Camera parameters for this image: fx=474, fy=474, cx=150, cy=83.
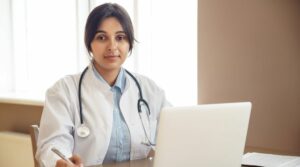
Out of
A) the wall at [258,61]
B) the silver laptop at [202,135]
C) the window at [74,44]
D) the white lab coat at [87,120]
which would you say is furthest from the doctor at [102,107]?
the window at [74,44]

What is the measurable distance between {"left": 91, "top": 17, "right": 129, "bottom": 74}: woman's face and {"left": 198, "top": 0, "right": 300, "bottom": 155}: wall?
763 millimetres

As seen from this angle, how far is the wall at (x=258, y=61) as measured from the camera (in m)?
2.23

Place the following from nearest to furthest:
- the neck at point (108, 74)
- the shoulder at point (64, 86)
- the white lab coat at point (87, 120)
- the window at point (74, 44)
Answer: the white lab coat at point (87, 120) < the shoulder at point (64, 86) < the neck at point (108, 74) < the window at point (74, 44)

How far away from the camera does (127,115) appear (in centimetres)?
185

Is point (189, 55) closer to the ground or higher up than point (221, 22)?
closer to the ground

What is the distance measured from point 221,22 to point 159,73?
73 centimetres

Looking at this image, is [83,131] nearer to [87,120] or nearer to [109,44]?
[87,120]

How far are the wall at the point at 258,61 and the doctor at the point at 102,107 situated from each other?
0.66m

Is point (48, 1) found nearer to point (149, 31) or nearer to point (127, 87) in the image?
point (149, 31)

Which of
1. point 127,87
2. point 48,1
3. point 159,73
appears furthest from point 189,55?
point 48,1

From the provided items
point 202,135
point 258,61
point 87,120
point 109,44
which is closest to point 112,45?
point 109,44

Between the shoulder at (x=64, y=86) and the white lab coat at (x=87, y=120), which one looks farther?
the shoulder at (x=64, y=86)

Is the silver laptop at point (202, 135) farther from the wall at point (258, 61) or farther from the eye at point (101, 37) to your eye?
the wall at point (258, 61)

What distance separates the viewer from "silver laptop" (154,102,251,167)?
4.01 ft
